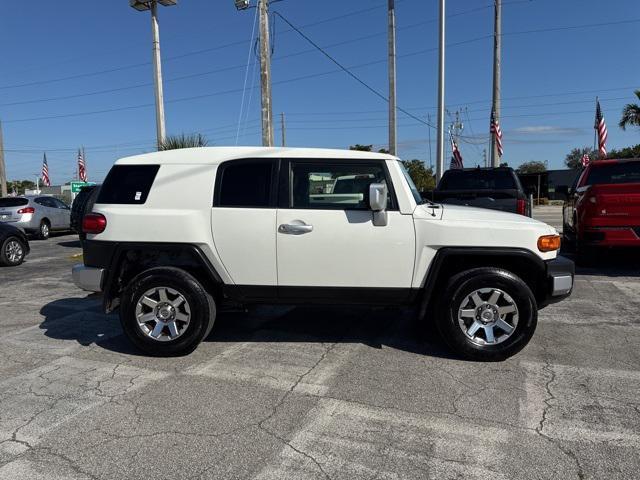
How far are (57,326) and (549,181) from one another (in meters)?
41.2

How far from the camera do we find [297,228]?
15.2 feet

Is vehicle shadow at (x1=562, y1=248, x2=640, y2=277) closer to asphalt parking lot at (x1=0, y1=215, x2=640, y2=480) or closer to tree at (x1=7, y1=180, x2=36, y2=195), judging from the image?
asphalt parking lot at (x1=0, y1=215, x2=640, y2=480)

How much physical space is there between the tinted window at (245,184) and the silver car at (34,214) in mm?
14549

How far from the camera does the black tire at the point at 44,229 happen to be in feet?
58.1

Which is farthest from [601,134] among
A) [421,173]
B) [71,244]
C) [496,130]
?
[421,173]

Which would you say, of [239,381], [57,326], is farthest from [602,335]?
[57,326]

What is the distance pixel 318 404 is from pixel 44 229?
667 inches

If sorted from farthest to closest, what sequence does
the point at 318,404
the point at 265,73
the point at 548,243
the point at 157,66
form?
1. the point at 157,66
2. the point at 265,73
3. the point at 548,243
4. the point at 318,404

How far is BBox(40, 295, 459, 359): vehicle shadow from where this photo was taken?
5211 mm

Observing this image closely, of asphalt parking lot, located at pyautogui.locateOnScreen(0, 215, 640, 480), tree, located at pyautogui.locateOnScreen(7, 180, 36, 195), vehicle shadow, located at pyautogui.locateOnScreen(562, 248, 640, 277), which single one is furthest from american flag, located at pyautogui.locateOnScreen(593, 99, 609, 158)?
tree, located at pyautogui.locateOnScreen(7, 180, 36, 195)

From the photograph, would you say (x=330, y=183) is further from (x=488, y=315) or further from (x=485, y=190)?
(x=485, y=190)

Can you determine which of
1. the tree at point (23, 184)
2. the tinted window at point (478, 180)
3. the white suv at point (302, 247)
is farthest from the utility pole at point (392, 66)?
the tree at point (23, 184)

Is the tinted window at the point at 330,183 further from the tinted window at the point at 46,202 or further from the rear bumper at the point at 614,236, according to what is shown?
the tinted window at the point at 46,202

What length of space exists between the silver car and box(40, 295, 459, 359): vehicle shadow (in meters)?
12.1
